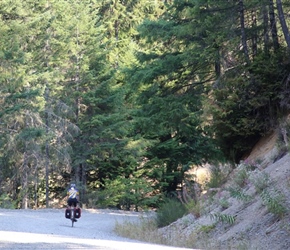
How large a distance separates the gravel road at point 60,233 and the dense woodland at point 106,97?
594cm

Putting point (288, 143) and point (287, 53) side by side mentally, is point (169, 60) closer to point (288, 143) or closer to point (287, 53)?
point (287, 53)

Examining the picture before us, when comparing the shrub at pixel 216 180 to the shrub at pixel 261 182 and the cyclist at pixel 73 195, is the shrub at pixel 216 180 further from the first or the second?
the cyclist at pixel 73 195

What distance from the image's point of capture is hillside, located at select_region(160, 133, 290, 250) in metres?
12.8

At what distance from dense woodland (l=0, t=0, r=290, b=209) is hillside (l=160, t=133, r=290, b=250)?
18.2 feet

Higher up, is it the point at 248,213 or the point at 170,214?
the point at 248,213

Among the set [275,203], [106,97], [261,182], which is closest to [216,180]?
[261,182]

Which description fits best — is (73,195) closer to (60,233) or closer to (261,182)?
(60,233)

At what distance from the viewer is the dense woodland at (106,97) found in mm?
25953

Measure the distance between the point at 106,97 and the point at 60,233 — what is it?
22992 millimetres

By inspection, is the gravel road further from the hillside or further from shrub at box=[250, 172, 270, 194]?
shrub at box=[250, 172, 270, 194]

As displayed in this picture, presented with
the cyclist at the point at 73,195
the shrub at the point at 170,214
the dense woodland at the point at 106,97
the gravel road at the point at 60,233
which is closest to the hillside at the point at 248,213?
the shrub at the point at 170,214

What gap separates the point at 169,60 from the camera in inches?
1053

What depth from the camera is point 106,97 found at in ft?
129

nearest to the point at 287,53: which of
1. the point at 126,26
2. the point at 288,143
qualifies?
the point at 288,143
